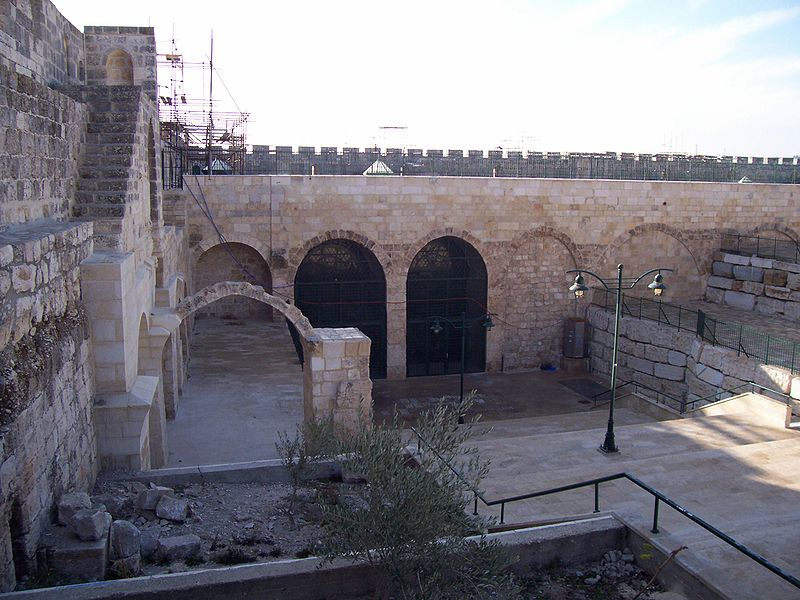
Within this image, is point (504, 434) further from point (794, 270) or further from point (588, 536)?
point (794, 270)

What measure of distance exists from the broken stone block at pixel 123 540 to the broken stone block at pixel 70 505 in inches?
11.3

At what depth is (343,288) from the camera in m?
17.3

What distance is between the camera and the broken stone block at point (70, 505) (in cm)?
509

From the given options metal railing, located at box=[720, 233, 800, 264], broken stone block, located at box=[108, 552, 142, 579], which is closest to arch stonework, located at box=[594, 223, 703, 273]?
metal railing, located at box=[720, 233, 800, 264]

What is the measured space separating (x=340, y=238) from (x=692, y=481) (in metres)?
10.0

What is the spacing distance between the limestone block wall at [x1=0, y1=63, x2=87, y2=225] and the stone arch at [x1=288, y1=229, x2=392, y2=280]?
29.2ft

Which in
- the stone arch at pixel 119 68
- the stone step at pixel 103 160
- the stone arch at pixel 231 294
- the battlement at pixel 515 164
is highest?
the stone arch at pixel 119 68

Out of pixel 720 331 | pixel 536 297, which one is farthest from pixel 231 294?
pixel 720 331

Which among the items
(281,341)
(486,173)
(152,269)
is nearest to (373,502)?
(152,269)

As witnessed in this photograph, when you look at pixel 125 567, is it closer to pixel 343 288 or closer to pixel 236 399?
pixel 236 399

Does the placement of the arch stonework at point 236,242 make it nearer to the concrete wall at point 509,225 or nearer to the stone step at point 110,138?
the concrete wall at point 509,225

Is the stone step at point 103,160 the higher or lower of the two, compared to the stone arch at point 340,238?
higher

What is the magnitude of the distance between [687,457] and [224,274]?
36.6 feet

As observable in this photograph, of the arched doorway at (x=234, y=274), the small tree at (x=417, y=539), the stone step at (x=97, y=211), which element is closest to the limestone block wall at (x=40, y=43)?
the stone step at (x=97, y=211)
